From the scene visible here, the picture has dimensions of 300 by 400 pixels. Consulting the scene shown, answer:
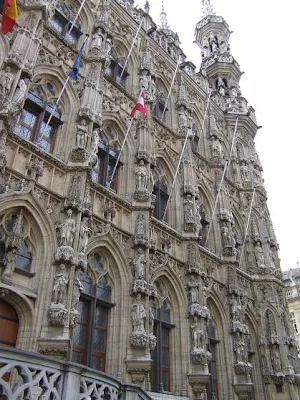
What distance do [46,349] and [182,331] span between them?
584 cm

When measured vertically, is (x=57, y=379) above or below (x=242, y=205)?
below

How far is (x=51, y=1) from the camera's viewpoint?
575 inches

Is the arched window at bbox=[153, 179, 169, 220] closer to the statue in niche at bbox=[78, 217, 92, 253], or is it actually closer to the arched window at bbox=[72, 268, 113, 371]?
the arched window at bbox=[72, 268, 113, 371]

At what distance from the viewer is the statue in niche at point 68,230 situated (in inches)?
422

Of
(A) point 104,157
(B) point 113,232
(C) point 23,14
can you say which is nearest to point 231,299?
(B) point 113,232

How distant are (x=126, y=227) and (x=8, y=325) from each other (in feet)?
17.1

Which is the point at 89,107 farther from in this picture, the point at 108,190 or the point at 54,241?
the point at 54,241

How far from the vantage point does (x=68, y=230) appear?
1091cm

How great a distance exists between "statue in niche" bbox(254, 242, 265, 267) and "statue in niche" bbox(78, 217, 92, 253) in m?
11.7

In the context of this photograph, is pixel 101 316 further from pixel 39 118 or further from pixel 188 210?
pixel 39 118

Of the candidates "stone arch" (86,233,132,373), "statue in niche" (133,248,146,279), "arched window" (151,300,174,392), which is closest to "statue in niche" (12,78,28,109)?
"stone arch" (86,233,132,373)

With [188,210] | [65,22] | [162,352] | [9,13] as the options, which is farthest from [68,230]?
[65,22]

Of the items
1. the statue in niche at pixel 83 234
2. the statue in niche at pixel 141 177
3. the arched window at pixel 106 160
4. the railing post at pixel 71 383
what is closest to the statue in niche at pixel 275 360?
the statue in niche at pixel 141 177

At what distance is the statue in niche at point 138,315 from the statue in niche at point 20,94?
21.8 ft
